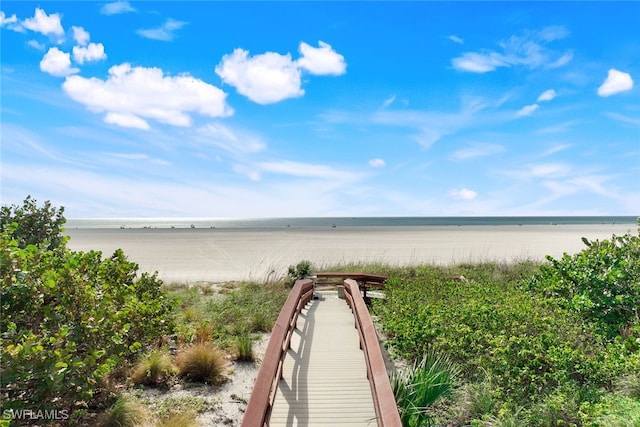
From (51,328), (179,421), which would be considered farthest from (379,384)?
(51,328)

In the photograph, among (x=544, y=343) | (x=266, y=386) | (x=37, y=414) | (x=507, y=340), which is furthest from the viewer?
(x=507, y=340)

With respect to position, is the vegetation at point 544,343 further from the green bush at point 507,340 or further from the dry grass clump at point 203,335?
the dry grass clump at point 203,335

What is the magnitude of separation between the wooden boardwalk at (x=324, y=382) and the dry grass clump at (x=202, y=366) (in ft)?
4.38

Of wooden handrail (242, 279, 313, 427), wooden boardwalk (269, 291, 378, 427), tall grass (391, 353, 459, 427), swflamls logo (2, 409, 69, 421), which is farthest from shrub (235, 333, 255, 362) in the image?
swflamls logo (2, 409, 69, 421)

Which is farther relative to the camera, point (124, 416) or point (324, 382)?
point (324, 382)

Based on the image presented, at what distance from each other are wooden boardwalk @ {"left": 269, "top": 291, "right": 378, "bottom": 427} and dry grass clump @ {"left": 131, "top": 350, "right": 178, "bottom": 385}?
2.26m

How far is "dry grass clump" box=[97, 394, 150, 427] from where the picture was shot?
228 inches

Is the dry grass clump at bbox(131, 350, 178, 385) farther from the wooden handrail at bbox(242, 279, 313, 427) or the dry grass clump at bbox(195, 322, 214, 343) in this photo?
the wooden handrail at bbox(242, 279, 313, 427)

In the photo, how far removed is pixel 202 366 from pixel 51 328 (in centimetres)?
311

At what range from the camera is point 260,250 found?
4050cm

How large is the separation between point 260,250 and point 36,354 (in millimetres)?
36505

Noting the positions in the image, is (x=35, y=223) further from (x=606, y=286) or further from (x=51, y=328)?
(x=606, y=286)

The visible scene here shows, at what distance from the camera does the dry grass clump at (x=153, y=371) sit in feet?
24.8

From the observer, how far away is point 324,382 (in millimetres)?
6617
